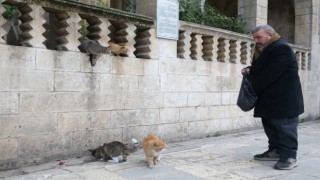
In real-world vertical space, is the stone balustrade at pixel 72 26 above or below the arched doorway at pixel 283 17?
below

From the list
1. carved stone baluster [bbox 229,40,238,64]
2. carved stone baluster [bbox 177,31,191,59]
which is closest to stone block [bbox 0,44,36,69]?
carved stone baluster [bbox 177,31,191,59]

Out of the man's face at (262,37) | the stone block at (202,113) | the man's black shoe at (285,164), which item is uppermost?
the man's face at (262,37)

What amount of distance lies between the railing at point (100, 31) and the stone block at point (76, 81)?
38cm

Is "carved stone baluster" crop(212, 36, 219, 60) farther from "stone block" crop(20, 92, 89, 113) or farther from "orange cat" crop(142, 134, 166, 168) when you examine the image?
"orange cat" crop(142, 134, 166, 168)

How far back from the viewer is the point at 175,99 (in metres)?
6.85

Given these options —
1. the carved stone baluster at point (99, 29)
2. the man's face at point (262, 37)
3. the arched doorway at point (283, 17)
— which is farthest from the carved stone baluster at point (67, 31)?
the arched doorway at point (283, 17)

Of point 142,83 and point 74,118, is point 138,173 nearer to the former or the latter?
point 74,118

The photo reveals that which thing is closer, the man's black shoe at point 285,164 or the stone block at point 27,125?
the stone block at point 27,125

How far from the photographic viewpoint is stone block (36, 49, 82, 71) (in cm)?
491

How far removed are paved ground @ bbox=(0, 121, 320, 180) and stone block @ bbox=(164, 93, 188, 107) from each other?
79 centimetres

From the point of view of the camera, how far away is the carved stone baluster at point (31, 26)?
4.84m

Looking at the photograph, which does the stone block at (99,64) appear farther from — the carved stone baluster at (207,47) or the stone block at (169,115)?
Result: the carved stone baluster at (207,47)

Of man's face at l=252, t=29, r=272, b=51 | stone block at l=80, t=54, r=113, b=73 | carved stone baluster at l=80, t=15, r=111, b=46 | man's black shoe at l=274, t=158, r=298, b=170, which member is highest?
carved stone baluster at l=80, t=15, r=111, b=46

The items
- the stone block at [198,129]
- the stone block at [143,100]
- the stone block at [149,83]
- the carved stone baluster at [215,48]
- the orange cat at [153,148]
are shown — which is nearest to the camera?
the orange cat at [153,148]
